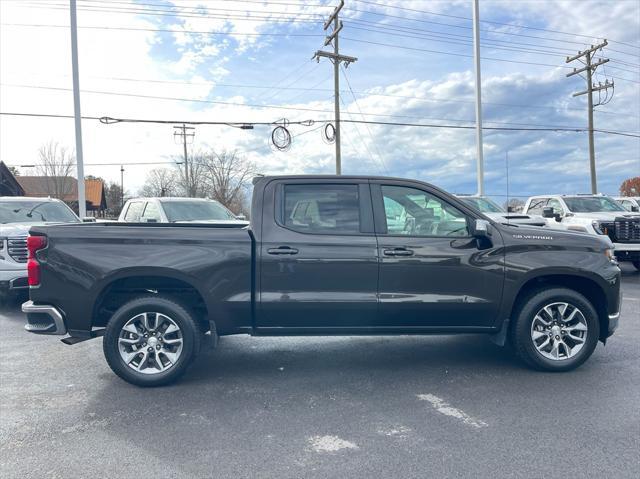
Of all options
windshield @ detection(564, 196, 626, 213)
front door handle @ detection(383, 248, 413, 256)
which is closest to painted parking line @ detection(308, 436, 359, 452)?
front door handle @ detection(383, 248, 413, 256)

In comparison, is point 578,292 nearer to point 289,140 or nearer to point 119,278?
point 119,278

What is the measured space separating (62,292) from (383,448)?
3.15 metres

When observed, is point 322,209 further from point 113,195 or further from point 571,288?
point 113,195

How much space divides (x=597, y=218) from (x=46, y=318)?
38.6 feet

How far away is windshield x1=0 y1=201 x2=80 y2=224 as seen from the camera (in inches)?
397

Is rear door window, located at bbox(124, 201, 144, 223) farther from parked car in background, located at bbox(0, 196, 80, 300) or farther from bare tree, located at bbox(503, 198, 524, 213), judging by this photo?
bare tree, located at bbox(503, 198, 524, 213)

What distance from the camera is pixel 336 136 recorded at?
2431 cm

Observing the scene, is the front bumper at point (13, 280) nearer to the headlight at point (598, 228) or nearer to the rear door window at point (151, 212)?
the rear door window at point (151, 212)

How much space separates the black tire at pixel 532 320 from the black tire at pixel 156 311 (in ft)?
10.0

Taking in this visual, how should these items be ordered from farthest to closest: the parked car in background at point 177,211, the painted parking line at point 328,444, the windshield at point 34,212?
the parked car in background at point 177,211
the windshield at point 34,212
the painted parking line at point 328,444

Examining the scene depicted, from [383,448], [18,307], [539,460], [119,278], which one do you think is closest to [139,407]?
[119,278]

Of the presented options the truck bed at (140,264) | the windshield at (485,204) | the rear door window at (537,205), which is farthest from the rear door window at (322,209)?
the rear door window at (537,205)

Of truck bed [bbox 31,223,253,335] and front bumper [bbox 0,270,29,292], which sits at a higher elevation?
truck bed [bbox 31,223,253,335]

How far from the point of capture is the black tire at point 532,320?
499 centimetres
